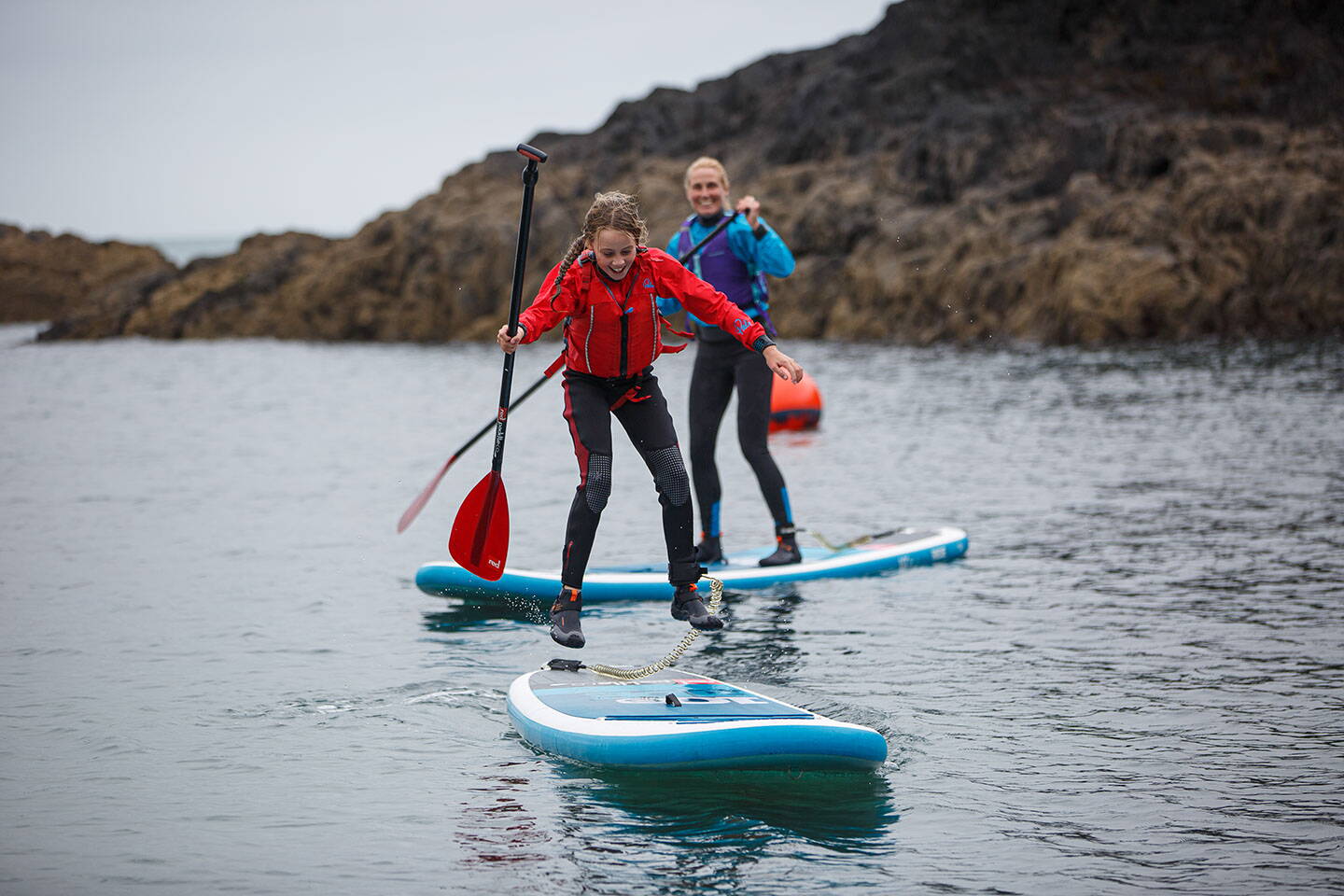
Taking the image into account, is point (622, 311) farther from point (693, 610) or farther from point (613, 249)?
point (693, 610)

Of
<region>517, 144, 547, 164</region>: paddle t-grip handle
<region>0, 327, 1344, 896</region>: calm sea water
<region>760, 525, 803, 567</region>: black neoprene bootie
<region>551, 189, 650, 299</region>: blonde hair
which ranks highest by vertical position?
<region>517, 144, 547, 164</region>: paddle t-grip handle

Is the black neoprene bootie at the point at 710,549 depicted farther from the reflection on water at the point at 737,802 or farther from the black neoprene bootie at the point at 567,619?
the reflection on water at the point at 737,802

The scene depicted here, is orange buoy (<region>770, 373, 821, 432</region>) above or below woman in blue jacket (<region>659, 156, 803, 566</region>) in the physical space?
below

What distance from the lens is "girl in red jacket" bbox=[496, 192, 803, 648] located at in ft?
20.7

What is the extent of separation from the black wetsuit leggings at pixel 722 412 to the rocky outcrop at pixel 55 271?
86686 mm

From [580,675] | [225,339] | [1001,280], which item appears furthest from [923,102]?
[580,675]

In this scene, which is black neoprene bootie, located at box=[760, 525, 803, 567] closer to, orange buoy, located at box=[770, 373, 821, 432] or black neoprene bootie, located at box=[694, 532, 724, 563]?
black neoprene bootie, located at box=[694, 532, 724, 563]

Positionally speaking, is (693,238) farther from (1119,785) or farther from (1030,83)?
(1030,83)

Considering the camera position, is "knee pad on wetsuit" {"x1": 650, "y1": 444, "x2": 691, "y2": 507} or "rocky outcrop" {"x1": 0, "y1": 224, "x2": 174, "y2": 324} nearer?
"knee pad on wetsuit" {"x1": 650, "y1": 444, "x2": 691, "y2": 507}

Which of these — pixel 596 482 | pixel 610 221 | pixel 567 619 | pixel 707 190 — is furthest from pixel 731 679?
pixel 707 190

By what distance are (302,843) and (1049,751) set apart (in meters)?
3.00

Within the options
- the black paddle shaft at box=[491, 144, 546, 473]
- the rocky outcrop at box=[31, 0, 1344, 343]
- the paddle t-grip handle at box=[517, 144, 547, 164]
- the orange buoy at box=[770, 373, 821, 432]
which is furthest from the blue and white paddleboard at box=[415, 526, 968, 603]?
the rocky outcrop at box=[31, 0, 1344, 343]

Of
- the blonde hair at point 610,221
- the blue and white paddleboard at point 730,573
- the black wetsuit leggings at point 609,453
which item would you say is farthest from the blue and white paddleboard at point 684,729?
the blue and white paddleboard at point 730,573

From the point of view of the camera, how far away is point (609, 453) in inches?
268
